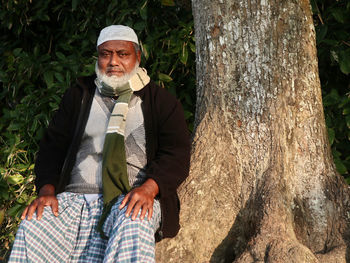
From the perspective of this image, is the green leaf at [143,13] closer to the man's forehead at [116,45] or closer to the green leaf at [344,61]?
the man's forehead at [116,45]

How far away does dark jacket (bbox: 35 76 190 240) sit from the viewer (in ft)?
9.87

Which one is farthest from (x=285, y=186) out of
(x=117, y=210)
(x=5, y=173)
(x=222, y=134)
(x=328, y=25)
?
(x=5, y=173)

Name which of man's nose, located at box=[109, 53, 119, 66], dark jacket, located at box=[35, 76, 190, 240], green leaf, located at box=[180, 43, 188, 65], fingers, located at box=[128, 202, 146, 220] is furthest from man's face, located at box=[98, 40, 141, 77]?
green leaf, located at box=[180, 43, 188, 65]

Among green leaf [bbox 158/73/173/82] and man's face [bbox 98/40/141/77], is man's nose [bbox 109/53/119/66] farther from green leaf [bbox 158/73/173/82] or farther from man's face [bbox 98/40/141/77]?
A: green leaf [bbox 158/73/173/82]

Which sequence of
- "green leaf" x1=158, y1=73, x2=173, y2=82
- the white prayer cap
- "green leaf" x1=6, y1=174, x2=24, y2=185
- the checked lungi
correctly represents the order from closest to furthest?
the checked lungi → the white prayer cap → "green leaf" x1=158, y1=73, x2=173, y2=82 → "green leaf" x1=6, y1=174, x2=24, y2=185

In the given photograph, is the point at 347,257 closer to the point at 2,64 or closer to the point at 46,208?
the point at 46,208

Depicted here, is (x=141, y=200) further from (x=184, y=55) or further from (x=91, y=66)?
(x=91, y=66)

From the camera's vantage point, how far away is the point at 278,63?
10.8ft

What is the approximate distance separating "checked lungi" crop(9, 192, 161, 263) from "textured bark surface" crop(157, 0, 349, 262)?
438 millimetres

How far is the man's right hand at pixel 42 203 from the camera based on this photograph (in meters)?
2.92

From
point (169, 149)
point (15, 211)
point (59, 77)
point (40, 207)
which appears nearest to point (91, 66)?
point (59, 77)

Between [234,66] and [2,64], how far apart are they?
308cm

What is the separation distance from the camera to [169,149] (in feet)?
10.1

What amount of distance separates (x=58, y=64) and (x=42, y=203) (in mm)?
2348
